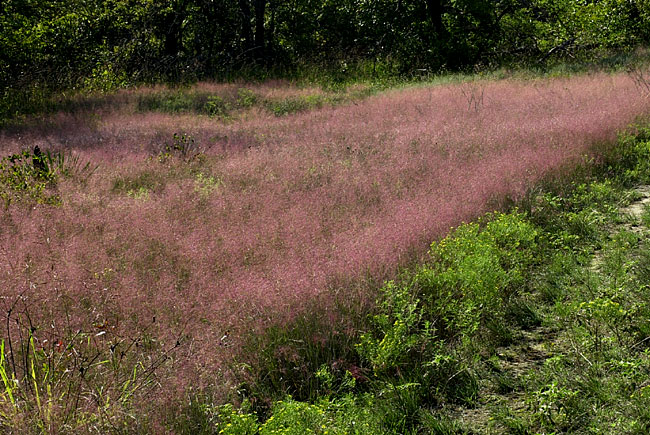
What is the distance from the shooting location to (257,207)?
5805mm

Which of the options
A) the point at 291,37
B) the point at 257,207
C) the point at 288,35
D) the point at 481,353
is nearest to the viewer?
the point at 481,353

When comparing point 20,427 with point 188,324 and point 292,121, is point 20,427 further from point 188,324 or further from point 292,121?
point 292,121

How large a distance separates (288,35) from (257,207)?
19.4 m

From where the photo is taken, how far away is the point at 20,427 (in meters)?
2.62

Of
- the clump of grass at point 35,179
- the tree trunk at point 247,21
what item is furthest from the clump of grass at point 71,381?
the tree trunk at point 247,21

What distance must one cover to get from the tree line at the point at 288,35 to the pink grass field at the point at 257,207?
671cm

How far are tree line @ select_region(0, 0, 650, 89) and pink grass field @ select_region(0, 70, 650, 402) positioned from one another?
6710 millimetres

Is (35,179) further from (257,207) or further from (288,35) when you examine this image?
(288,35)

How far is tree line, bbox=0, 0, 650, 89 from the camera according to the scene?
53.6 ft

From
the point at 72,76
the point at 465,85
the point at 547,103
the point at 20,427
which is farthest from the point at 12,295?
the point at 72,76

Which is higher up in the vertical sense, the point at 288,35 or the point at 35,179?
the point at 288,35

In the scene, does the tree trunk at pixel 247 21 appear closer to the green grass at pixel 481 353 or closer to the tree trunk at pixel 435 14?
the tree trunk at pixel 435 14

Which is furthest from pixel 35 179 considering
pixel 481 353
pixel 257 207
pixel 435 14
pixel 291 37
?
pixel 291 37

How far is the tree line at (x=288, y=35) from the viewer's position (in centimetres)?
1634
